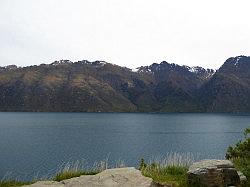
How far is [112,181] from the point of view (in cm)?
1395

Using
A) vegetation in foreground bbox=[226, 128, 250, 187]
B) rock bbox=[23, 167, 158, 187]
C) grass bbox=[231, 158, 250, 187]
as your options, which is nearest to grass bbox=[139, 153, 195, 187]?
rock bbox=[23, 167, 158, 187]

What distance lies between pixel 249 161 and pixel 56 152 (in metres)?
79.5

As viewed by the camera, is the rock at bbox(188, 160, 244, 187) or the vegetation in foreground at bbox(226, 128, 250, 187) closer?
the rock at bbox(188, 160, 244, 187)

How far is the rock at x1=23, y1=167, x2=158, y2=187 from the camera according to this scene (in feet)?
44.6

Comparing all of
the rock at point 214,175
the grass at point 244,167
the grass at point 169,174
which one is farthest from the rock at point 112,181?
the grass at point 244,167

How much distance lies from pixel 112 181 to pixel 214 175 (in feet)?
12.5

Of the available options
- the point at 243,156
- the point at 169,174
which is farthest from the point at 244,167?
the point at 243,156

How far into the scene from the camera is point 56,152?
93.1 m

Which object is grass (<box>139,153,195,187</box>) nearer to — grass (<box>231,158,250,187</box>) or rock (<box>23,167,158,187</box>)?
rock (<box>23,167,158,187</box>)

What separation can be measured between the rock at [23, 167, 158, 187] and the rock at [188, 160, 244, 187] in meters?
1.61

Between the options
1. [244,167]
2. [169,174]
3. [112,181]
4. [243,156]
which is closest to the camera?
[112,181]

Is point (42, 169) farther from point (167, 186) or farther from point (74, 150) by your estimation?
point (167, 186)

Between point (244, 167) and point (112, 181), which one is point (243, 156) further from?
point (112, 181)

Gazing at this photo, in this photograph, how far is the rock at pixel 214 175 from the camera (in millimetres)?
13961
